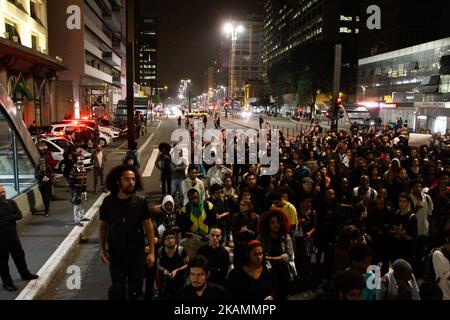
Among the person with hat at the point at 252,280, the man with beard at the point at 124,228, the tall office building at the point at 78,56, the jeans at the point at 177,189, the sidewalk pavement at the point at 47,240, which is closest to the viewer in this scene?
the person with hat at the point at 252,280

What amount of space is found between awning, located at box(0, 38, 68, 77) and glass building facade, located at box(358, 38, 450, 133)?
25.5 metres

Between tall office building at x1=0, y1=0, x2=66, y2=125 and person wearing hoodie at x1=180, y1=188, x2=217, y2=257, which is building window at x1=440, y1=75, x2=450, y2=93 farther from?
person wearing hoodie at x1=180, y1=188, x2=217, y2=257

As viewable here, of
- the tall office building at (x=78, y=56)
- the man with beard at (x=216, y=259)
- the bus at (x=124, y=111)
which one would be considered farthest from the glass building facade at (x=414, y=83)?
the tall office building at (x=78, y=56)

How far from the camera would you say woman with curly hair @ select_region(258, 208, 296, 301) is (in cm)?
538

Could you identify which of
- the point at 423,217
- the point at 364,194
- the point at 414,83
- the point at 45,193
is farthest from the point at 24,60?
the point at 414,83

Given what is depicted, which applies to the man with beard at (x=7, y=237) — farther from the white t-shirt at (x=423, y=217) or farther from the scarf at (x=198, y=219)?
the white t-shirt at (x=423, y=217)

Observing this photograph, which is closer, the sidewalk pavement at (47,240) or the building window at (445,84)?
the sidewalk pavement at (47,240)

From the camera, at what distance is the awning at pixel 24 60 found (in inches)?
814

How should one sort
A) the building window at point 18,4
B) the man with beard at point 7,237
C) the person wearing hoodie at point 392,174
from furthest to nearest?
1. the building window at point 18,4
2. the person wearing hoodie at point 392,174
3. the man with beard at point 7,237

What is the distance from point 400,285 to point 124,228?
122 inches

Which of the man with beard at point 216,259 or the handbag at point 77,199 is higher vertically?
the man with beard at point 216,259

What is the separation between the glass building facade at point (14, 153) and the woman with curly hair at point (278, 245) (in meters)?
7.47

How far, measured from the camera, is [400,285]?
4.74m

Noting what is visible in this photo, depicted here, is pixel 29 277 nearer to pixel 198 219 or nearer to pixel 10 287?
pixel 10 287
